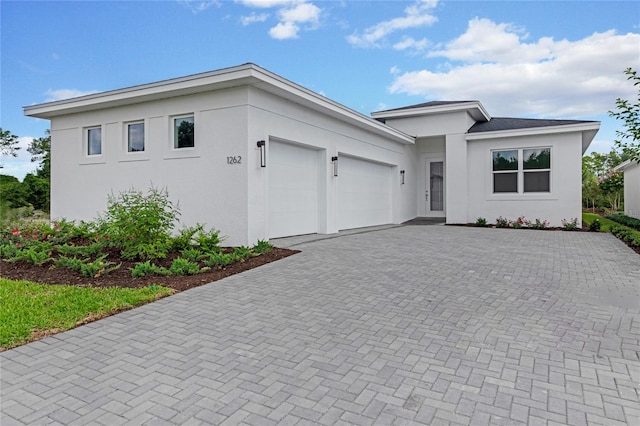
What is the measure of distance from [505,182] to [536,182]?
109 centimetres

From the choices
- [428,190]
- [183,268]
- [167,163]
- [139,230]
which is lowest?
[183,268]

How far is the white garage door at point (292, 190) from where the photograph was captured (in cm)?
1012

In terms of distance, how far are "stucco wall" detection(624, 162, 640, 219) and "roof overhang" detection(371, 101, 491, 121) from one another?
789 centimetres

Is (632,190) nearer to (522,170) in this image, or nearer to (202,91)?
(522,170)

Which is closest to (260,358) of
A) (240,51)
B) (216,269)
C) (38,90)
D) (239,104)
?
(216,269)

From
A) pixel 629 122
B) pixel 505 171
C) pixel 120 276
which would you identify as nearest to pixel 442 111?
pixel 505 171

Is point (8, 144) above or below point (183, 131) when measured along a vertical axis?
above

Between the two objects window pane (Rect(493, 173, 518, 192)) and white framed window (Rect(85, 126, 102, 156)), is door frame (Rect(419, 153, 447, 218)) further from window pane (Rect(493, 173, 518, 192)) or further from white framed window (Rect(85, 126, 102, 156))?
white framed window (Rect(85, 126, 102, 156))

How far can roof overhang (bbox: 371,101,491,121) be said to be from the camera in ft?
51.6

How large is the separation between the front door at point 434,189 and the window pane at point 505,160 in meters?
2.87

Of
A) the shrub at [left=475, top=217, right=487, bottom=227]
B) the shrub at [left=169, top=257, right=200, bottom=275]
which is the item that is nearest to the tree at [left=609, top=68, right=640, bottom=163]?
the shrub at [left=475, top=217, right=487, bottom=227]

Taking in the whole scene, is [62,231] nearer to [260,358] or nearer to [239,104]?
[239,104]

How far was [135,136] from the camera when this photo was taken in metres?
10.7

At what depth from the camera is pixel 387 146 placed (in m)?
15.5
